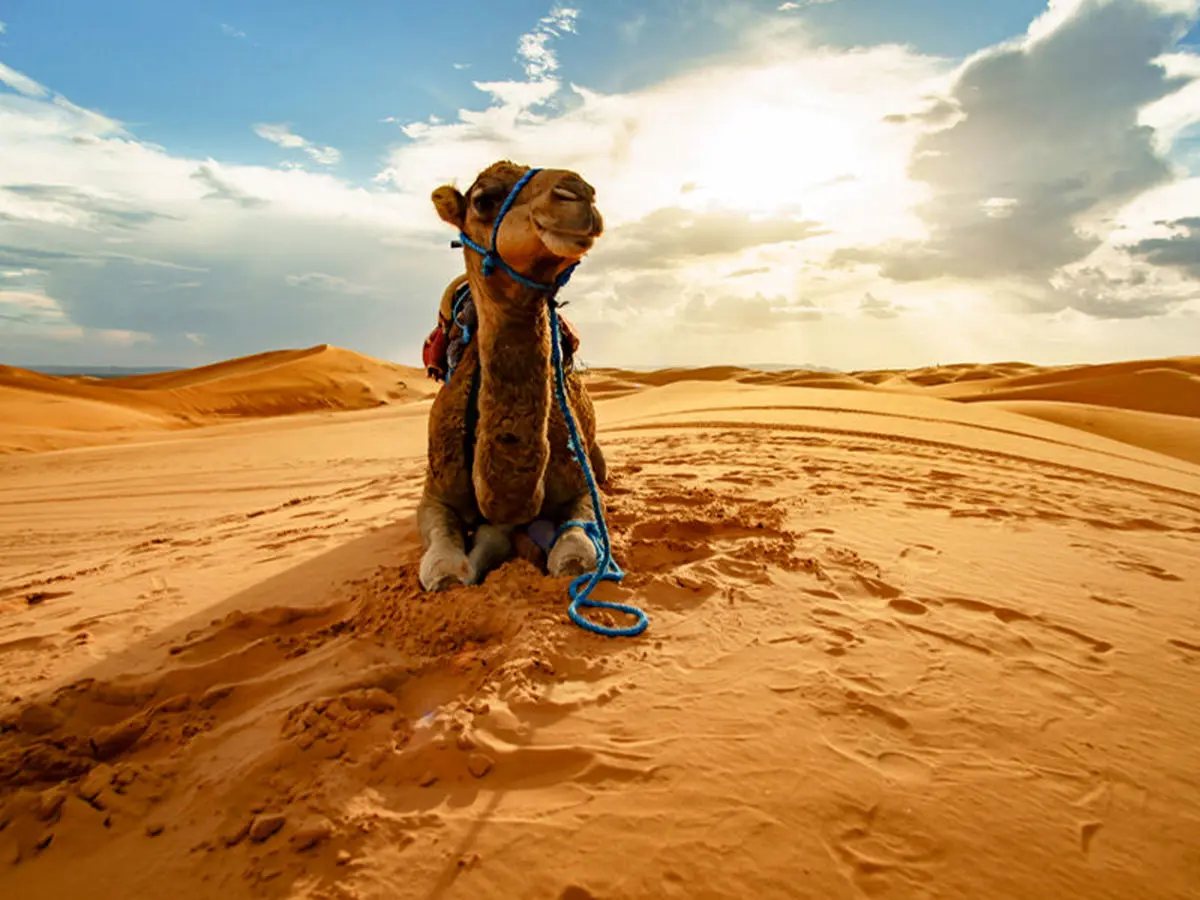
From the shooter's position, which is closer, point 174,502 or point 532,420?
point 532,420

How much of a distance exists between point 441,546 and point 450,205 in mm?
1779

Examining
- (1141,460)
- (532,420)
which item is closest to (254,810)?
(532,420)

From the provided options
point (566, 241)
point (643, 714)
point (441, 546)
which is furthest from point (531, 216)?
point (643, 714)

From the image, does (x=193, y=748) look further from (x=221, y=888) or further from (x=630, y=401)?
(x=630, y=401)

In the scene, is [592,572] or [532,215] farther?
[592,572]

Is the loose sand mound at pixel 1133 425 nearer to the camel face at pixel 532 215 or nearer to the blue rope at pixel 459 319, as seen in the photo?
the blue rope at pixel 459 319

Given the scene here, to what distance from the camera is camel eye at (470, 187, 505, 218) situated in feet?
9.41

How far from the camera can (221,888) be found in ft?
4.76

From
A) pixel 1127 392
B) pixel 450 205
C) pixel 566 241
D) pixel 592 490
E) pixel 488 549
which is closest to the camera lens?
pixel 566 241

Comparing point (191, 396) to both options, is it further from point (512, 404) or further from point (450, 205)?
point (512, 404)

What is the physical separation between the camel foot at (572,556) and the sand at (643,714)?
0.39 ft

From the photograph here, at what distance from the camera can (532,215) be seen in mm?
2457

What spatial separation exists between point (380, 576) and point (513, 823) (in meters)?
2.22

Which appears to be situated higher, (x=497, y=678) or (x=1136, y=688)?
(x=497, y=678)
